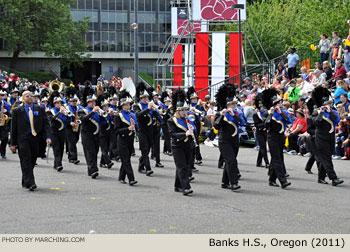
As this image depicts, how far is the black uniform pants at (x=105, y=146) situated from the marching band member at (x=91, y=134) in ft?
5.71

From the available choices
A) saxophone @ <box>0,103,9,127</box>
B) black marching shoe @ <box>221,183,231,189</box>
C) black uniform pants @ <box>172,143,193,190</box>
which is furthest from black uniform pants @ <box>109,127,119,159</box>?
black uniform pants @ <box>172,143,193,190</box>

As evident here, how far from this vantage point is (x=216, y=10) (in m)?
30.8

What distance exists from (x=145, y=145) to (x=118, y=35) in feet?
193

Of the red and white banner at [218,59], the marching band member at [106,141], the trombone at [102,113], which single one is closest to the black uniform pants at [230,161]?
the trombone at [102,113]

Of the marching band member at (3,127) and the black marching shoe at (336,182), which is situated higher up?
the marching band member at (3,127)

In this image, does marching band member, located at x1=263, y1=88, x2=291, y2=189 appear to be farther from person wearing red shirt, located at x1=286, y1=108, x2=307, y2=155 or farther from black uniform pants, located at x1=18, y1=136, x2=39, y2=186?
person wearing red shirt, located at x1=286, y1=108, x2=307, y2=155

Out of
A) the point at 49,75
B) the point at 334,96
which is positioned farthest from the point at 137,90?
the point at 49,75

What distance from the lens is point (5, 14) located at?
58.8m

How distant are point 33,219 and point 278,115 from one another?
5889mm

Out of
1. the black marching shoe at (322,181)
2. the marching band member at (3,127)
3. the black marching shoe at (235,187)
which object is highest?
the marching band member at (3,127)

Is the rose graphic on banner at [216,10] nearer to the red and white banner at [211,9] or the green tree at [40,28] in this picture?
the red and white banner at [211,9]

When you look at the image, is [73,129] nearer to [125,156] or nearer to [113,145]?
[113,145]

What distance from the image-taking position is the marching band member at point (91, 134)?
14.9 m

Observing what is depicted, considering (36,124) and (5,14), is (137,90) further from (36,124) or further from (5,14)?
(5,14)
